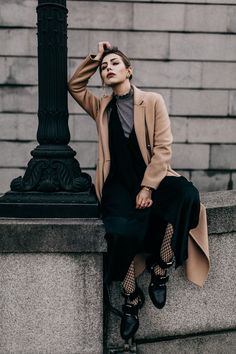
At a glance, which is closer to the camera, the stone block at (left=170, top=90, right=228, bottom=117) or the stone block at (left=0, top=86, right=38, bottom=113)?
the stone block at (left=0, top=86, right=38, bottom=113)

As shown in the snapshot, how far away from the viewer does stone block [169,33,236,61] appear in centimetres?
708

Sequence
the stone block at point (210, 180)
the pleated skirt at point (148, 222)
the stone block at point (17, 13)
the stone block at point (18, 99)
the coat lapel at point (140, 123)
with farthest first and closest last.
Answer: the stone block at point (210, 180) < the stone block at point (18, 99) < the stone block at point (17, 13) < the coat lapel at point (140, 123) < the pleated skirt at point (148, 222)

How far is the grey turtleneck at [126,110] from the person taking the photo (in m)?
3.51

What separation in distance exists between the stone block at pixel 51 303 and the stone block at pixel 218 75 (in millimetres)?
4956

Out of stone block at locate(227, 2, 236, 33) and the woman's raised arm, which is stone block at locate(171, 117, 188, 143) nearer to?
stone block at locate(227, 2, 236, 33)

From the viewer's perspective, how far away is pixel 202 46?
7.12m

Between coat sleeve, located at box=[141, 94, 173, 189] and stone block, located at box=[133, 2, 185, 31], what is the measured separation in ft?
13.3

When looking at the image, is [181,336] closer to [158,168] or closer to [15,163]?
[158,168]

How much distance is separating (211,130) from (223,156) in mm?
531

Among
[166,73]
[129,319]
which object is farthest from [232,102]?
[129,319]

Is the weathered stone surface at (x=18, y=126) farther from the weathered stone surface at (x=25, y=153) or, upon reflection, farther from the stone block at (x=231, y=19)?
the stone block at (x=231, y=19)

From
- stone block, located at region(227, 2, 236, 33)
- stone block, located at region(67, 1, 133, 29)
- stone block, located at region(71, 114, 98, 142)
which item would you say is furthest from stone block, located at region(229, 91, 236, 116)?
stone block, located at region(71, 114, 98, 142)

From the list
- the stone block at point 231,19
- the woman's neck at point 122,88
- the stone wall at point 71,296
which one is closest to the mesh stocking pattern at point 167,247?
the stone wall at point 71,296

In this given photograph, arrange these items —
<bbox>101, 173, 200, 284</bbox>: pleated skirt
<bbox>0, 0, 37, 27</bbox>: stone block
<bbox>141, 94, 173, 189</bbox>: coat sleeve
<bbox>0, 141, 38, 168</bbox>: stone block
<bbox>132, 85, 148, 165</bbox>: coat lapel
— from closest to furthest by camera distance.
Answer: <bbox>101, 173, 200, 284</bbox>: pleated skirt, <bbox>141, 94, 173, 189</bbox>: coat sleeve, <bbox>132, 85, 148, 165</bbox>: coat lapel, <bbox>0, 0, 37, 27</bbox>: stone block, <bbox>0, 141, 38, 168</bbox>: stone block
